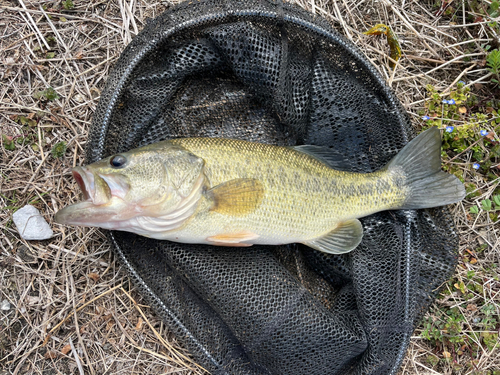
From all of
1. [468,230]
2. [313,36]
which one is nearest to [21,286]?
[313,36]

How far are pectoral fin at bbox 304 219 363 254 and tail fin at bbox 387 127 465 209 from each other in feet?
1.48

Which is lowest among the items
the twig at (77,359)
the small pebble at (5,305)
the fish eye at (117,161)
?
the twig at (77,359)

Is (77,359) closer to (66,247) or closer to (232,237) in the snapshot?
(66,247)

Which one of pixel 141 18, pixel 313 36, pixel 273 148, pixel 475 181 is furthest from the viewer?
pixel 475 181

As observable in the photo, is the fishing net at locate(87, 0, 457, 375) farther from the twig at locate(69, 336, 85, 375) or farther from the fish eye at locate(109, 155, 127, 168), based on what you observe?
the twig at locate(69, 336, 85, 375)

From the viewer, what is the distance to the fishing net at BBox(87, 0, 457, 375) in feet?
9.24

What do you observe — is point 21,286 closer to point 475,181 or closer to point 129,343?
→ point 129,343

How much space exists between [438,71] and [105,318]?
374 centimetres

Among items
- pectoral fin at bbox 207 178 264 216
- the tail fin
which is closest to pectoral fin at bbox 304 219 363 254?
the tail fin

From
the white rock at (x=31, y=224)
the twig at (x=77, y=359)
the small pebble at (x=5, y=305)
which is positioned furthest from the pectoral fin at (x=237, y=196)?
the small pebble at (x=5, y=305)

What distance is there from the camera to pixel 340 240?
9.59 feet

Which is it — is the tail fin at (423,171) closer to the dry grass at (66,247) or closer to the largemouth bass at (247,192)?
the largemouth bass at (247,192)

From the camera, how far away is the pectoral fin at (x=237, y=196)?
2516mm

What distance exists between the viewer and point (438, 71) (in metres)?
3.66
